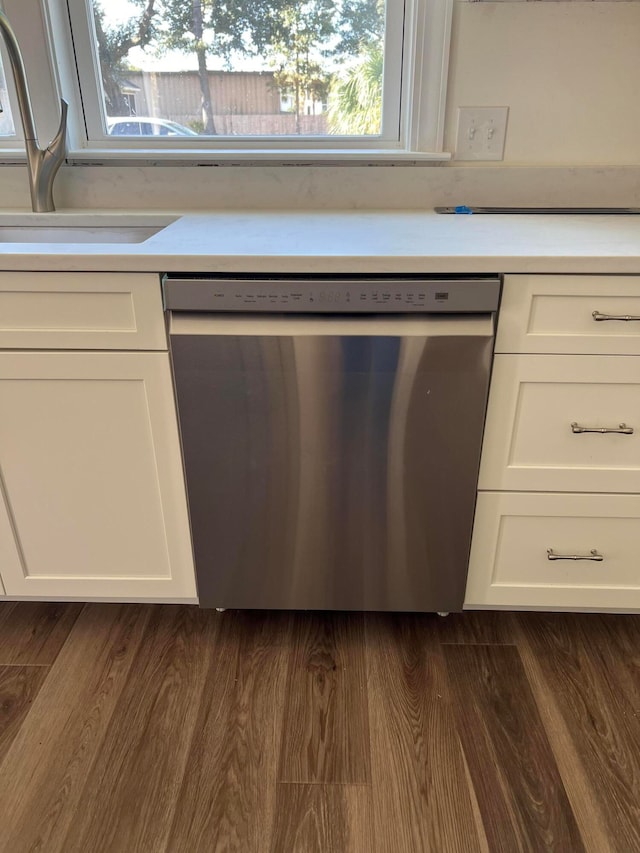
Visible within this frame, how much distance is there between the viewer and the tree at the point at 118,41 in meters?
1.55

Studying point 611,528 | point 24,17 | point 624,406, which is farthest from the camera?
point 24,17

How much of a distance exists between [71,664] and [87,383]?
69 cm

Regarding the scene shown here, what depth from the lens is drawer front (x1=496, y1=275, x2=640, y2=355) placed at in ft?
3.52

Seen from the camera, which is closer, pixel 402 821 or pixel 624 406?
pixel 402 821

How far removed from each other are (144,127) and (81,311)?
83 cm

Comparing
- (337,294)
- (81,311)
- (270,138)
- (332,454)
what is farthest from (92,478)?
(270,138)

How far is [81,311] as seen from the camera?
1115 mm

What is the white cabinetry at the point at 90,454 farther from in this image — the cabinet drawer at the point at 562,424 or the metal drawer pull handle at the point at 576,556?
the metal drawer pull handle at the point at 576,556

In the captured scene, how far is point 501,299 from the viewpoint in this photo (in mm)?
1090

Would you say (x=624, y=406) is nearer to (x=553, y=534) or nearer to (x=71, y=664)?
(x=553, y=534)

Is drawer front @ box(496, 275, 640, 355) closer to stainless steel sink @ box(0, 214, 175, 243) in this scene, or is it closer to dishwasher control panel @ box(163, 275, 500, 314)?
dishwasher control panel @ box(163, 275, 500, 314)

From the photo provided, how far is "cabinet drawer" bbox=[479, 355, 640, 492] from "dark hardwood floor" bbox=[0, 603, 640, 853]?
1.50 feet

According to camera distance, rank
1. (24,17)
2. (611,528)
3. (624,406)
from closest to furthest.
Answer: (624,406), (611,528), (24,17)

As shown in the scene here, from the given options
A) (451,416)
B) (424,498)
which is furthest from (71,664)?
(451,416)
